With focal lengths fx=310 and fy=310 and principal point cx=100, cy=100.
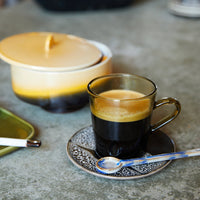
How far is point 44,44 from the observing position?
610 millimetres

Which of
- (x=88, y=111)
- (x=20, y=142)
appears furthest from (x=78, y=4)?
(x=20, y=142)

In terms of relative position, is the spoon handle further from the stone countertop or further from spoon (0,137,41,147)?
spoon (0,137,41,147)

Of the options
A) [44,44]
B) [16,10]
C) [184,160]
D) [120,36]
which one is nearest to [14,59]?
[44,44]

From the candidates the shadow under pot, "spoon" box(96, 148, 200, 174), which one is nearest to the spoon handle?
"spoon" box(96, 148, 200, 174)

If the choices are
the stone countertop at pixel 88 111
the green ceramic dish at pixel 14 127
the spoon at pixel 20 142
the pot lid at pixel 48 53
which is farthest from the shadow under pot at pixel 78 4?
the spoon at pixel 20 142

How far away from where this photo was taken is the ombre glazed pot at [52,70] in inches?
21.7

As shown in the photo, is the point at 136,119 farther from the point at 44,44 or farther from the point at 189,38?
the point at 189,38

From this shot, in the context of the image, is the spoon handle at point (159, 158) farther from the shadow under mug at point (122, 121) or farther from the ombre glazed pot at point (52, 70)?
the ombre glazed pot at point (52, 70)

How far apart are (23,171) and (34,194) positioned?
55 millimetres

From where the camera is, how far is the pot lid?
0.55 m

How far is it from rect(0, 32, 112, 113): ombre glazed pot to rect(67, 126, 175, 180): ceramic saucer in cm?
8

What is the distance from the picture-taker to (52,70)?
0.54 metres

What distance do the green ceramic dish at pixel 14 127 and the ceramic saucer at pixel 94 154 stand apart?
0.09 meters

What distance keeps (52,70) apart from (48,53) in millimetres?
53
